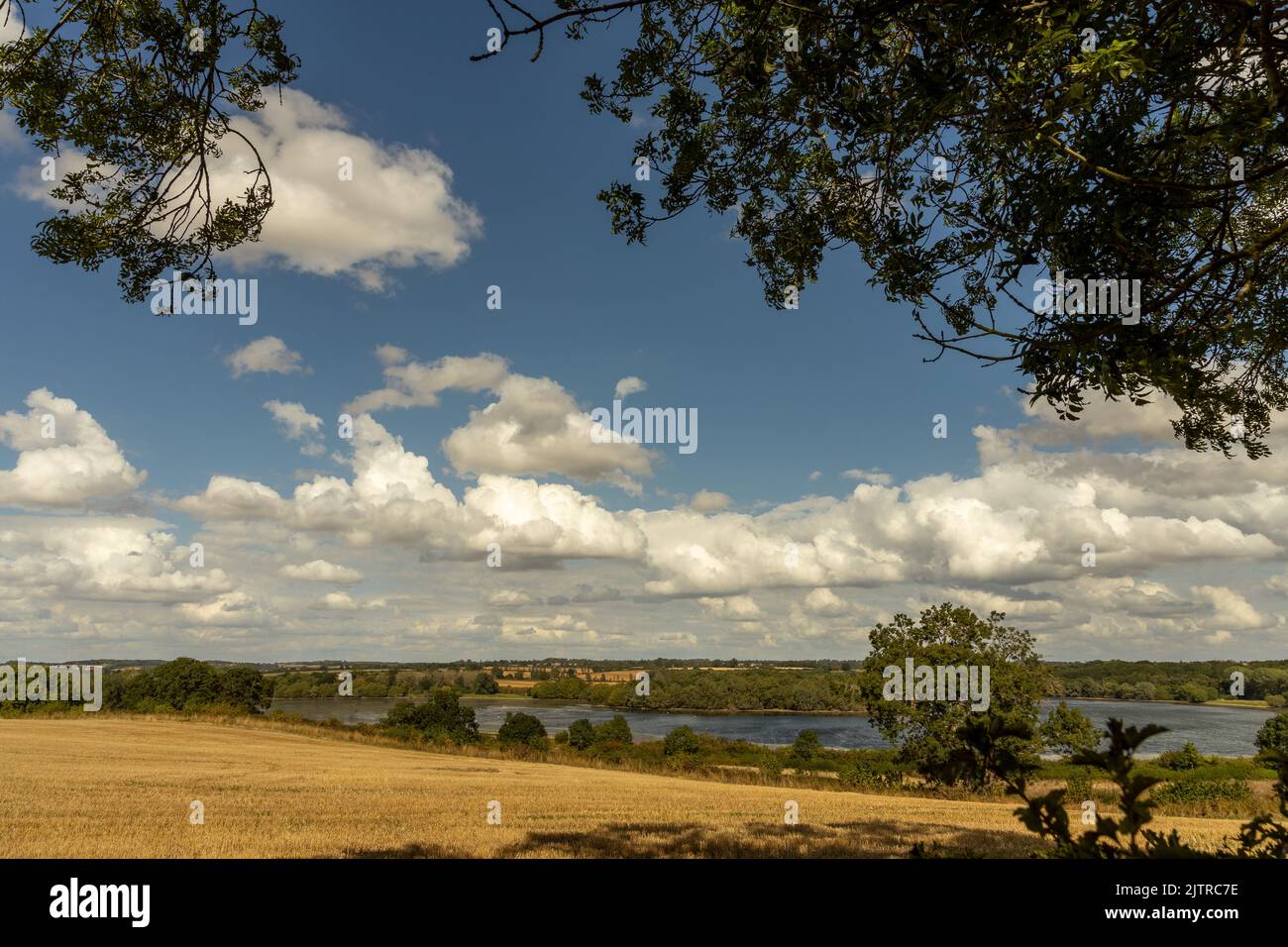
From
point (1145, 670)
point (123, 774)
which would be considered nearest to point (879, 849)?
point (123, 774)

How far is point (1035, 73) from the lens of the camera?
5660mm

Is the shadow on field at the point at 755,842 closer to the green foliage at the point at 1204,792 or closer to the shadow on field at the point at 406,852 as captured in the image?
the shadow on field at the point at 406,852

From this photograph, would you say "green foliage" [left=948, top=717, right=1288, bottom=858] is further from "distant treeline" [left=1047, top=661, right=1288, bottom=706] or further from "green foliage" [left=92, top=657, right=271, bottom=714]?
"green foliage" [left=92, top=657, right=271, bottom=714]

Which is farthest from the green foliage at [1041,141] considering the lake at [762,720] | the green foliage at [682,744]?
the lake at [762,720]

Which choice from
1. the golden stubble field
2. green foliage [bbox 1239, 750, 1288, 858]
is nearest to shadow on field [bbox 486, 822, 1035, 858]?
the golden stubble field

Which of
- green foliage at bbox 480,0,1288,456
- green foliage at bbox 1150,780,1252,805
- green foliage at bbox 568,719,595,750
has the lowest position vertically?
green foliage at bbox 568,719,595,750

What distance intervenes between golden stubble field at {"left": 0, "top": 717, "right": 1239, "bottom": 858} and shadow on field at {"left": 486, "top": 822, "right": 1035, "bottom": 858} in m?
0.04

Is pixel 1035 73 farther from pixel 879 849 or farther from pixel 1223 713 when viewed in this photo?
pixel 1223 713

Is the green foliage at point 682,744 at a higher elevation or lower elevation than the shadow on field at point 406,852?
lower

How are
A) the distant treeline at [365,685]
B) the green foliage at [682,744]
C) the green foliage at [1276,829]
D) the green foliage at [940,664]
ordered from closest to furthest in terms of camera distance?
the green foliage at [1276,829]
the green foliage at [940,664]
the green foliage at [682,744]
the distant treeline at [365,685]

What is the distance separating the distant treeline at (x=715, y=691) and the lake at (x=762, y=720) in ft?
7.47

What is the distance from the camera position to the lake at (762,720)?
83.7 m

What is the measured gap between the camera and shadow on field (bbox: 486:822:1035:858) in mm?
9570
